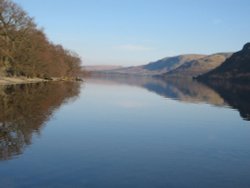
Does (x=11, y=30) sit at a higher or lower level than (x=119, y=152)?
higher

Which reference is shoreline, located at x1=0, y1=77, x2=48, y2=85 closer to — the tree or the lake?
the tree

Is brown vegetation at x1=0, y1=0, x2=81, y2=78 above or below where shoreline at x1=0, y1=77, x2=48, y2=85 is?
above

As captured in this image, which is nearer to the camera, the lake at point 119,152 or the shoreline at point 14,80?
the lake at point 119,152

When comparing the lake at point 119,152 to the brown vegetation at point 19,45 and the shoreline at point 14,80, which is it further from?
the brown vegetation at point 19,45

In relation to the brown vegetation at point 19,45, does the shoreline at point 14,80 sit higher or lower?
lower

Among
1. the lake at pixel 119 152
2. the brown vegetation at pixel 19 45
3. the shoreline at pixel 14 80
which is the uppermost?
the brown vegetation at pixel 19 45

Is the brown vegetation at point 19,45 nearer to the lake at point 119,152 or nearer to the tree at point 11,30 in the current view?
the tree at point 11,30

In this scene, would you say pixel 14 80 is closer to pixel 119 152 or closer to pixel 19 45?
pixel 19 45

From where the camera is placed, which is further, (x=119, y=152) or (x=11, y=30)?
(x=11, y=30)

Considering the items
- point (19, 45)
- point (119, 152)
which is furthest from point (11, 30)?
point (119, 152)

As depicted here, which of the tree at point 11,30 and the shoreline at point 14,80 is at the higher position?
the tree at point 11,30

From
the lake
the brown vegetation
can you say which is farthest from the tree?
the lake

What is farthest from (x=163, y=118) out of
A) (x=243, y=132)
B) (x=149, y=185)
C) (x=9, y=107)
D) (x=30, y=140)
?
(x=149, y=185)

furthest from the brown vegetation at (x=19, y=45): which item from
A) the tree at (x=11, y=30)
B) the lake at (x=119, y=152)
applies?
the lake at (x=119, y=152)
